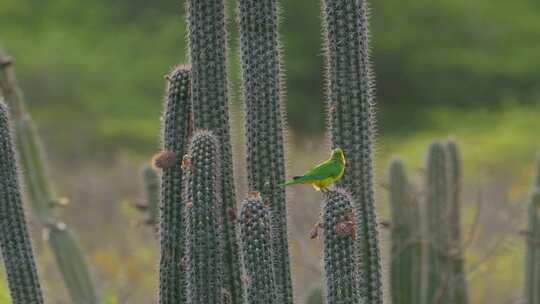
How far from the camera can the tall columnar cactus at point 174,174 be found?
191 inches

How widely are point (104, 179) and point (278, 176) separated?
12.5m

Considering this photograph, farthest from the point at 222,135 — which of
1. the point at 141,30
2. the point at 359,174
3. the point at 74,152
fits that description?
the point at 141,30

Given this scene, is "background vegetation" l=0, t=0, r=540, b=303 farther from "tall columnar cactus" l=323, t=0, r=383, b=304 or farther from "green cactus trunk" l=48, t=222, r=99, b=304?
"tall columnar cactus" l=323, t=0, r=383, b=304

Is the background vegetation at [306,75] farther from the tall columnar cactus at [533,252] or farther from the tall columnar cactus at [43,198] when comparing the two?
the tall columnar cactus at [533,252]

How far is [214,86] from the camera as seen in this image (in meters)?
4.78

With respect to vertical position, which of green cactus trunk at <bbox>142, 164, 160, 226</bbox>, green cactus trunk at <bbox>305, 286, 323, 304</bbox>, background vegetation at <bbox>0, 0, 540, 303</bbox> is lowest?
green cactus trunk at <bbox>305, 286, 323, 304</bbox>

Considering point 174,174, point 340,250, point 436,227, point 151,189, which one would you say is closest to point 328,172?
point 340,250

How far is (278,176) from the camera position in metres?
4.86

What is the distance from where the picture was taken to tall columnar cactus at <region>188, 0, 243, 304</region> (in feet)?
15.7

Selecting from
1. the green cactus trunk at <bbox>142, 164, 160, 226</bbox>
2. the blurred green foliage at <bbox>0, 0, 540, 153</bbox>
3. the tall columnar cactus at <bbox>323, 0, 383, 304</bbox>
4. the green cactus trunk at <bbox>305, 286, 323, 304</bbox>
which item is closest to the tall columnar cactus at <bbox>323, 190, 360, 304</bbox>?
the tall columnar cactus at <bbox>323, 0, 383, 304</bbox>

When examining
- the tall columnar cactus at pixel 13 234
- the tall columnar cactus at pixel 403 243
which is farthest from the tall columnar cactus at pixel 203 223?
the tall columnar cactus at pixel 403 243

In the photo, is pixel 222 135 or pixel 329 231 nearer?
pixel 329 231

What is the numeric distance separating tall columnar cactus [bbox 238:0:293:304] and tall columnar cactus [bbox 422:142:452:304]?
311 centimetres

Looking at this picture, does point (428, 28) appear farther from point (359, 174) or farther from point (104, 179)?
point (359, 174)
